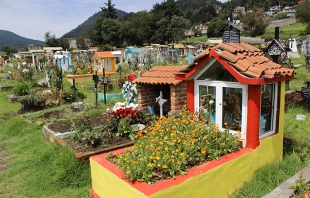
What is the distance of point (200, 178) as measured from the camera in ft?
11.4

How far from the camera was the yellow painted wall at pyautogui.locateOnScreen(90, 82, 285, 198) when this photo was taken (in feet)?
10.8

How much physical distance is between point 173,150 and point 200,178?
0.51 metres

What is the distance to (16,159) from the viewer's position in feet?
19.4

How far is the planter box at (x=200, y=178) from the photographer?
318cm

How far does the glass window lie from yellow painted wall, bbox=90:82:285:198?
0.18 meters

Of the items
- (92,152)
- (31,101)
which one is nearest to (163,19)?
(31,101)

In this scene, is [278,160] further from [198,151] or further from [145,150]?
[145,150]

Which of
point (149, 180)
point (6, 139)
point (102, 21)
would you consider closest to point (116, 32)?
point (102, 21)

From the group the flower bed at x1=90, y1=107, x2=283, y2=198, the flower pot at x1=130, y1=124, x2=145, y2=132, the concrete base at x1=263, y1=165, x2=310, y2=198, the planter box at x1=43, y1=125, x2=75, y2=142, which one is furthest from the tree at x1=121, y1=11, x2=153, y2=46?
the concrete base at x1=263, y1=165, x2=310, y2=198

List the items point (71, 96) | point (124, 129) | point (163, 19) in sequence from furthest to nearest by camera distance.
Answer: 1. point (163, 19)
2. point (71, 96)
3. point (124, 129)

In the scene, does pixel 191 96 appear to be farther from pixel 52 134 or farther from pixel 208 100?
pixel 52 134

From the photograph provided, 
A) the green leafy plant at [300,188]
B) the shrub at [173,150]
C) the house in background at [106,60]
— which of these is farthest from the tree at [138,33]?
the green leafy plant at [300,188]

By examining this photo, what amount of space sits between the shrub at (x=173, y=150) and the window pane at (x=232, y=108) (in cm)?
30

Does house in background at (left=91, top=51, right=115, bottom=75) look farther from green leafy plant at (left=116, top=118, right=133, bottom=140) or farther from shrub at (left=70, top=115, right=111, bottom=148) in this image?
green leafy plant at (left=116, top=118, right=133, bottom=140)
